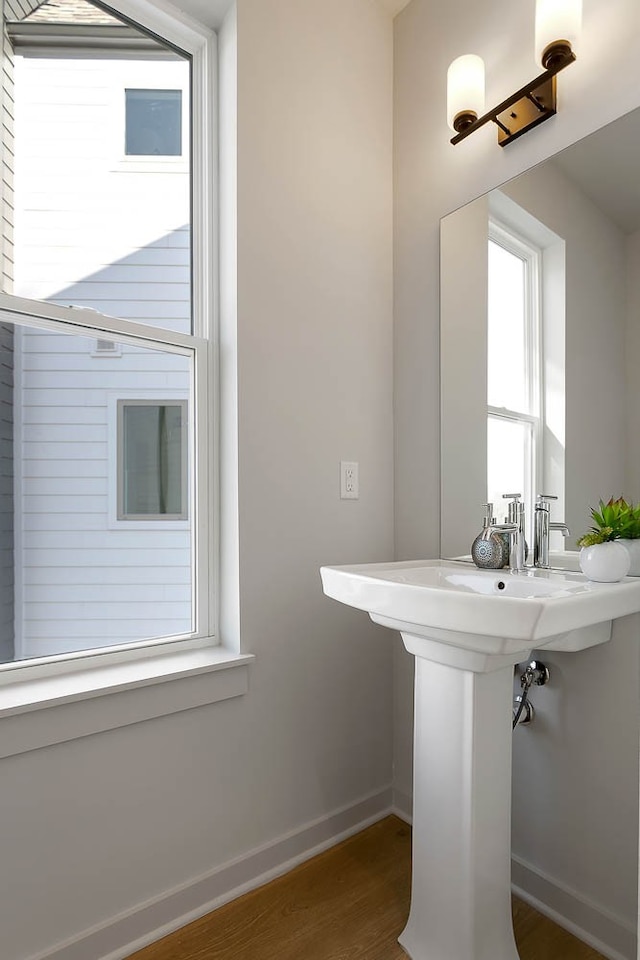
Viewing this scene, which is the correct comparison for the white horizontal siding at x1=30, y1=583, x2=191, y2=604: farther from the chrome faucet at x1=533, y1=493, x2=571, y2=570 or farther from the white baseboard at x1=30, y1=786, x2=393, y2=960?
the chrome faucet at x1=533, y1=493, x2=571, y2=570

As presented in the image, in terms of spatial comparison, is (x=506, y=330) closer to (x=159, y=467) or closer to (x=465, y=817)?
(x=159, y=467)

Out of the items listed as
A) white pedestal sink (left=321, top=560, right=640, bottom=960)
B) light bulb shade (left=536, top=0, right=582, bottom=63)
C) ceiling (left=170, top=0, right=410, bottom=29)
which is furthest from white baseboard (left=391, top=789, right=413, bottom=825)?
ceiling (left=170, top=0, right=410, bottom=29)

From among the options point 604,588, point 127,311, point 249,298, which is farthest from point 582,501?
point 127,311

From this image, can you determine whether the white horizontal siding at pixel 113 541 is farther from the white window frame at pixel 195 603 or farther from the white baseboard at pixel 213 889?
the white baseboard at pixel 213 889

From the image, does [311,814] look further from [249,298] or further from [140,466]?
[249,298]

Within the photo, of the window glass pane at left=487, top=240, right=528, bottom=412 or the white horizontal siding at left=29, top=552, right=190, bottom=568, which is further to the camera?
the window glass pane at left=487, top=240, right=528, bottom=412

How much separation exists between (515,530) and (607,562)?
0.92 feet

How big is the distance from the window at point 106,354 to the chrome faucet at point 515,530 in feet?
2.60

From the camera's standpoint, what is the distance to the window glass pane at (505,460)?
5.10ft

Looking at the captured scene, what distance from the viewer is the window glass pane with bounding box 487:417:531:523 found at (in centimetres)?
155

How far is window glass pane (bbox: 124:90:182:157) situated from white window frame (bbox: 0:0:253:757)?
0.05 m

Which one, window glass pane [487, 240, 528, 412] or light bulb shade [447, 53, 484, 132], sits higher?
light bulb shade [447, 53, 484, 132]

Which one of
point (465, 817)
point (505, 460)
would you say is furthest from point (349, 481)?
point (465, 817)

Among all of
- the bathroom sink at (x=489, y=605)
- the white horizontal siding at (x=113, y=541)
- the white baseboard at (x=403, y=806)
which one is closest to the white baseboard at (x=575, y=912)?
the white baseboard at (x=403, y=806)
